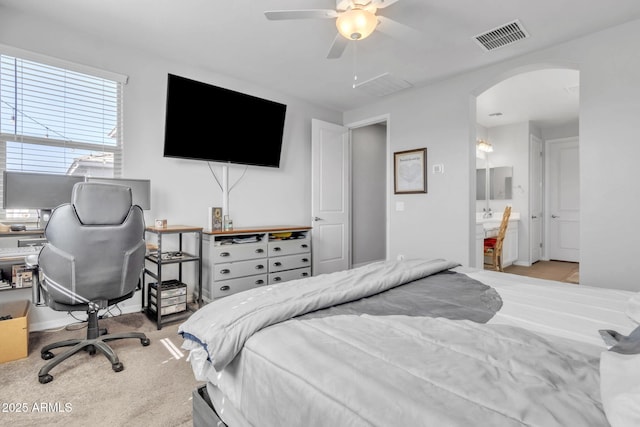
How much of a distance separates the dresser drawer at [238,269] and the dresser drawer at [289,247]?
6.6 inches

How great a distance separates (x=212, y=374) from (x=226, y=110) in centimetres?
291

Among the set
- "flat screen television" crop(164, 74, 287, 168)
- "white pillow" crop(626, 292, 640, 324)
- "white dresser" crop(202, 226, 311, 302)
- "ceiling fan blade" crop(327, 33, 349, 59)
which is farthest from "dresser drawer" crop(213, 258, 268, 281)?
"white pillow" crop(626, 292, 640, 324)

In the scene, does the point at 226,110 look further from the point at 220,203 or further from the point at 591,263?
the point at 591,263

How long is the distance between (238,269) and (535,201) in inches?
219

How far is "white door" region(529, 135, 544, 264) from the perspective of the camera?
228 inches

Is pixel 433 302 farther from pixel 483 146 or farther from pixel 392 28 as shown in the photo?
pixel 483 146

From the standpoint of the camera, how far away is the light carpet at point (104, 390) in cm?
160

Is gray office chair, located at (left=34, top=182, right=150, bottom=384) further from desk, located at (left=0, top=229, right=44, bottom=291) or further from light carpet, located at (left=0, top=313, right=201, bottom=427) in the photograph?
desk, located at (left=0, top=229, right=44, bottom=291)

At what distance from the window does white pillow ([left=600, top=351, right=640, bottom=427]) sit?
358cm

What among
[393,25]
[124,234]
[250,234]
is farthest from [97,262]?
[393,25]

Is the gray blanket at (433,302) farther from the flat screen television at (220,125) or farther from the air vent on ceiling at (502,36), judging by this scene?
the flat screen television at (220,125)

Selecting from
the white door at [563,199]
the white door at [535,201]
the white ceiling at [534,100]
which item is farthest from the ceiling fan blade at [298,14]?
the white door at [563,199]

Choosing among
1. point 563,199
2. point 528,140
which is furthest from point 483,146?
point 563,199

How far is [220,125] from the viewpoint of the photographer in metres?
3.46
